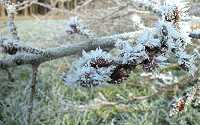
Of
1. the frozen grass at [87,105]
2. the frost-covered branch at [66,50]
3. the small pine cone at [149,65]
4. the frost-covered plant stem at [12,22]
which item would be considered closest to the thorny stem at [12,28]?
the frost-covered plant stem at [12,22]

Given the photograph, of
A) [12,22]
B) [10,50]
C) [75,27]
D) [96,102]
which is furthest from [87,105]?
[10,50]

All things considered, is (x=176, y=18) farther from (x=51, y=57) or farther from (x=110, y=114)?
(x=110, y=114)

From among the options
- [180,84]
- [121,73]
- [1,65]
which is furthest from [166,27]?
[180,84]

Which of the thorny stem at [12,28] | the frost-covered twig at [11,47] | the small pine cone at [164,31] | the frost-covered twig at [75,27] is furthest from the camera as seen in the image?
the thorny stem at [12,28]

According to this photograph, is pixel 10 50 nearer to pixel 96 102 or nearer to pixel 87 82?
pixel 87 82

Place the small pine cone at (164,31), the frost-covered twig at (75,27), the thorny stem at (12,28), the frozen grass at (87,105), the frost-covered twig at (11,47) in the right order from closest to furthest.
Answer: the small pine cone at (164,31) → the frost-covered twig at (11,47) → the frost-covered twig at (75,27) → the thorny stem at (12,28) → the frozen grass at (87,105)

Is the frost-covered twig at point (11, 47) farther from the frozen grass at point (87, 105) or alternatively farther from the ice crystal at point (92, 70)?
the frozen grass at point (87, 105)

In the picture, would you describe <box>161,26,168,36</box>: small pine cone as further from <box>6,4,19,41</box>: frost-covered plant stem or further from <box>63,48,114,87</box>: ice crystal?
<box>6,4,19,41</box>: frost-covered plant stem

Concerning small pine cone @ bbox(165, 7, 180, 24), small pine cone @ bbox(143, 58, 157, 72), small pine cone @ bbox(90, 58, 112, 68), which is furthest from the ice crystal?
small pine cone @ bbox(165, 7, 180, 24)

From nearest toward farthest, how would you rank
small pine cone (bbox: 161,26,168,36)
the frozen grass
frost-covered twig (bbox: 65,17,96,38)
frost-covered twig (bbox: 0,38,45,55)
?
1. small pine cone (bbox: 161,26,168,36)
2. frost-covered twig (bbox: 0,38,45,55)
3. frost-covered twig (bbox: 65,17,96,38)
4. the frozen grass
